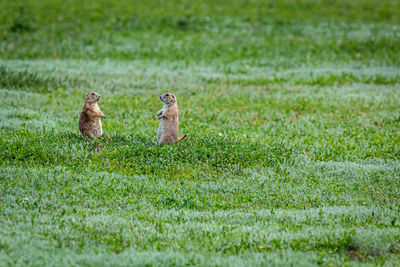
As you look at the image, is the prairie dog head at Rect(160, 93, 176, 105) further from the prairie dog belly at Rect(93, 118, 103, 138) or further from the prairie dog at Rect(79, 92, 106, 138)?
the prairie dog belly at Rect(93, 118, 103, 138)

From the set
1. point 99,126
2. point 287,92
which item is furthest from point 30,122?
point 287,92

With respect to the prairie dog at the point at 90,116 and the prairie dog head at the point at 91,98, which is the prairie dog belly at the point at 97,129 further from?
the prairie dog head at the point at 91,98

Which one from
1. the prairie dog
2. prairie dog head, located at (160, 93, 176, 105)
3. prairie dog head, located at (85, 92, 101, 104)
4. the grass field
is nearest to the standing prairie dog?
prairie dog head, located at (160, 93, 176, 105)

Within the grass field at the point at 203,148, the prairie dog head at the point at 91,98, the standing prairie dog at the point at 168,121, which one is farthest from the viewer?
the prairie dog head at the point at 91,98

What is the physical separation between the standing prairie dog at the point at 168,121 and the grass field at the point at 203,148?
344mm

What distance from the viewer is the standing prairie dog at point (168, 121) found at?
35.1 feet

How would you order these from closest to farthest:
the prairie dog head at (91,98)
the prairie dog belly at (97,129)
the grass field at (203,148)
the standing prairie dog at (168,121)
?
the grass field at (203,148)
the standing prairie dog at (168,121)
the prairie dog head at (91,98)
the prairie dog belly at (97,129)

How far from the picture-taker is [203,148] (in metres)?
10.7

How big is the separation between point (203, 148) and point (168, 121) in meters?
0.94

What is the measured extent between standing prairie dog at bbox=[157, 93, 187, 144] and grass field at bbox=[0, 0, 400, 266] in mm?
344

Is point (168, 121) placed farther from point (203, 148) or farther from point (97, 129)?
point (97, 129)

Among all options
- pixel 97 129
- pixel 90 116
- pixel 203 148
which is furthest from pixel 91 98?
pixel 203 148

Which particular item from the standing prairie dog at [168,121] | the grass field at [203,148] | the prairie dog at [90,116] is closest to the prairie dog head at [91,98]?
the prairie dog at [90,116]

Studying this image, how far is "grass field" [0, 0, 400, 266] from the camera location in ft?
22.9
